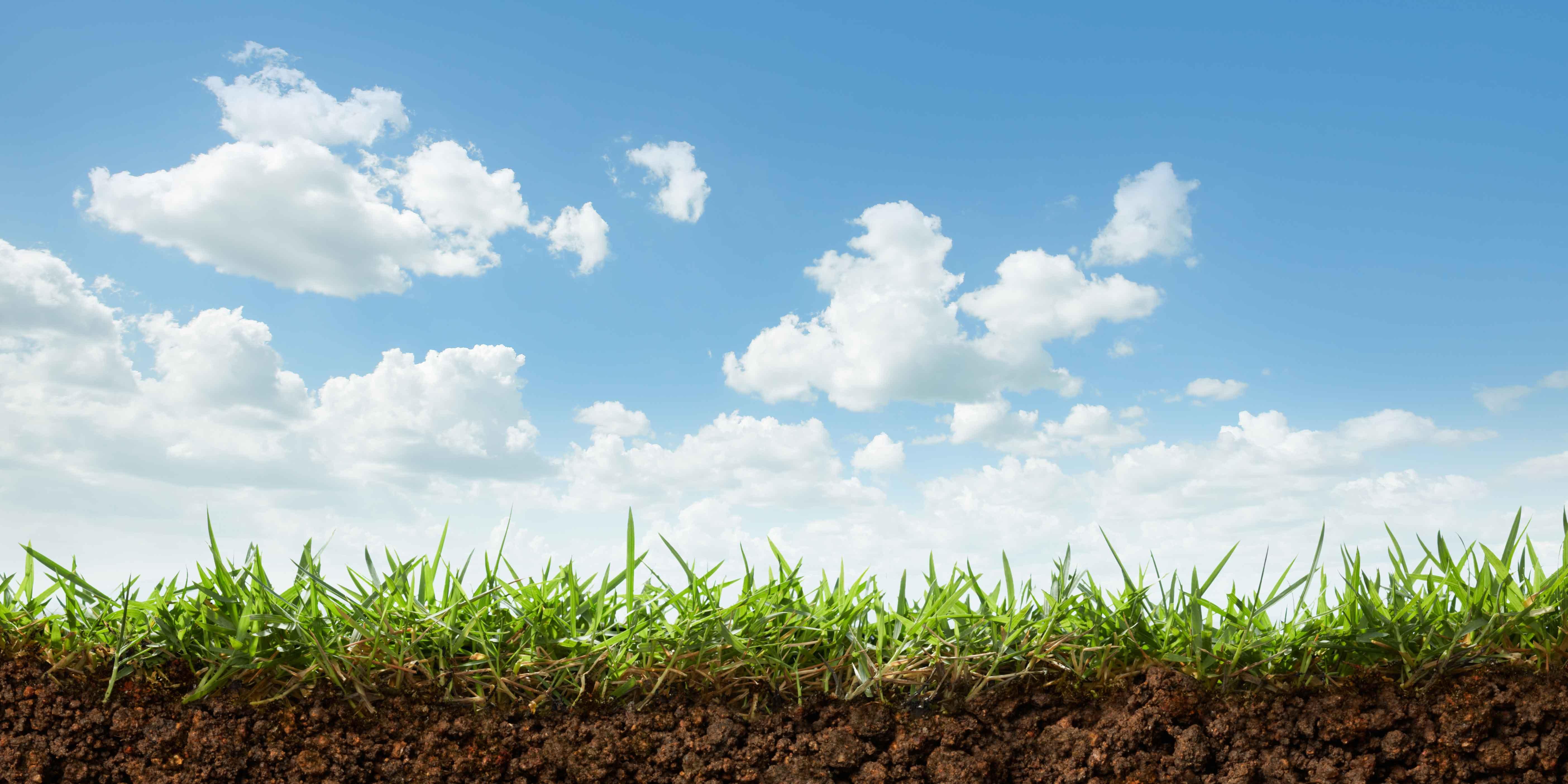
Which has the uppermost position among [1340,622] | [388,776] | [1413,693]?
[1340,622]

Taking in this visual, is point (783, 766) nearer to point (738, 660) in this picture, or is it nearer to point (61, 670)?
point (738, 660)

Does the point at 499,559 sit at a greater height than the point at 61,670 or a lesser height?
greater

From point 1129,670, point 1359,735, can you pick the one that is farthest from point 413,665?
point 1359,735

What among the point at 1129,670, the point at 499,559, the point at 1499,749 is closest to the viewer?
the point at 1499,749

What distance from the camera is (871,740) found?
315 cm

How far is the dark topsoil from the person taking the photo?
10.0ft

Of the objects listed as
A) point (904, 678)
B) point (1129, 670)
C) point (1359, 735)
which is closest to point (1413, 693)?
point (1359, 735)

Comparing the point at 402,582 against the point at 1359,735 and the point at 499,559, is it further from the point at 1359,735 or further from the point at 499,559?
the point at 1359,735

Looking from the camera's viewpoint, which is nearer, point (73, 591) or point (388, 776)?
point (388, 776)

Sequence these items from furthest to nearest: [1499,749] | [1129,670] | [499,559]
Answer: [499,559], [1129,670], [1499,749]

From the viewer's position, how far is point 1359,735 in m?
3.06

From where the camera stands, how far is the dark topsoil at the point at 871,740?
10.0 ft

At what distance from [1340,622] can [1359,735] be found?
0.41m

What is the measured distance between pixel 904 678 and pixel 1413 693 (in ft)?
5.61
